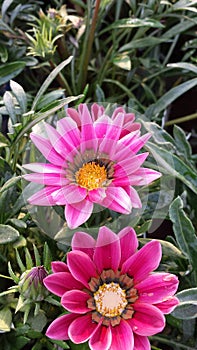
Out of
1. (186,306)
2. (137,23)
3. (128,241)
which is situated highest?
(137,23)

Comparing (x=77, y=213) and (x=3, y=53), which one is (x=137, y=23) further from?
(x=77, y=213)

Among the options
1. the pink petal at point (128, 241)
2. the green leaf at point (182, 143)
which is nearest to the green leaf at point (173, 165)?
the green leaf at point (182, 143)

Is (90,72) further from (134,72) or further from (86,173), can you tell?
(86,173)

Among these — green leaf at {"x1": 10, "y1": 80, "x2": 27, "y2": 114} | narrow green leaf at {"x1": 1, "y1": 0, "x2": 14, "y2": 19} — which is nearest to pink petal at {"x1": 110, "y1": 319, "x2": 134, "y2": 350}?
green leaf at {"x1": 10, "y1": 80, "x2": 27, "y2": 114}

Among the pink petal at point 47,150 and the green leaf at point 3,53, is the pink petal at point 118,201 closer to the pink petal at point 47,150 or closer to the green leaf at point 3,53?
the pink petal at point 47,150

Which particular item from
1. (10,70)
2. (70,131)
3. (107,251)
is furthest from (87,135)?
(10,70)

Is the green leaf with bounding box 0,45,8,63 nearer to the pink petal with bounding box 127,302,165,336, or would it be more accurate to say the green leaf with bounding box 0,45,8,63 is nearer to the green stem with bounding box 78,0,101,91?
the green stem with bounding box 78,0,101,91
